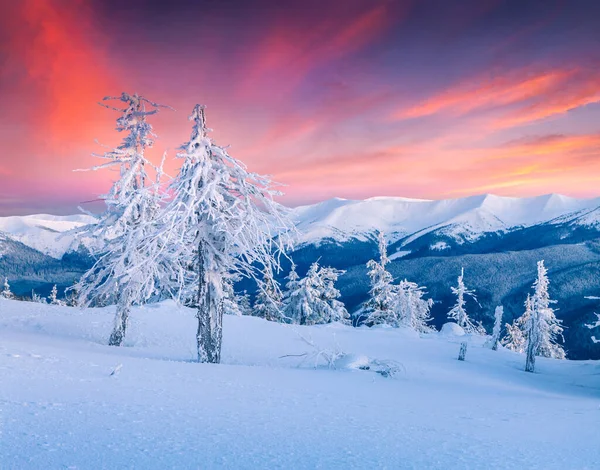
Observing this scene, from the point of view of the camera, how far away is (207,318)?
11805 mm

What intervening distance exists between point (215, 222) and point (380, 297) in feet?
107

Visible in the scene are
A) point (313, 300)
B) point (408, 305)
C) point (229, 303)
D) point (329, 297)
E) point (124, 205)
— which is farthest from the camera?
point (408, 305)

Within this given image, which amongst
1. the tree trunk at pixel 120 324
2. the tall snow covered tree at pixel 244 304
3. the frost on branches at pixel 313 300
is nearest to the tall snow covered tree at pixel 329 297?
the frost on branches at pixel 313 300

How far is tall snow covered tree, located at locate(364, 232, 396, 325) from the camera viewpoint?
41312 millimetres

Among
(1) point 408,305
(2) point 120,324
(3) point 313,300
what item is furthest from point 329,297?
(2) point 120,324

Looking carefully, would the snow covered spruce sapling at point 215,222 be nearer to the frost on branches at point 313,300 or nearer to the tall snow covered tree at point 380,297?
the frost on branches at point 313,300

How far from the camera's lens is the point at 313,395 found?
21.9 feet

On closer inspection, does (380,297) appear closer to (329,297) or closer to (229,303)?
(329,297)

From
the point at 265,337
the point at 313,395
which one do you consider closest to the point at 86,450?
the point at 313,395

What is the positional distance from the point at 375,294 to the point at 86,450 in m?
40.9

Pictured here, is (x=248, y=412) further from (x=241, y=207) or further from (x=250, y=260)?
(x=241, y=207)

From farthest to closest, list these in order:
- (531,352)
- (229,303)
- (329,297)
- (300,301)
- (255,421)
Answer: (329,297) < (300,301) < (229,303) < (531,352) < (255,421)

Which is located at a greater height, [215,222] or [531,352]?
[215,222]

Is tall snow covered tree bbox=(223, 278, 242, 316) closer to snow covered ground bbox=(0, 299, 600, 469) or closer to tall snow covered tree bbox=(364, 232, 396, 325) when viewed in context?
tall snow covered tree bbox=(364, 232, 396, 325)
